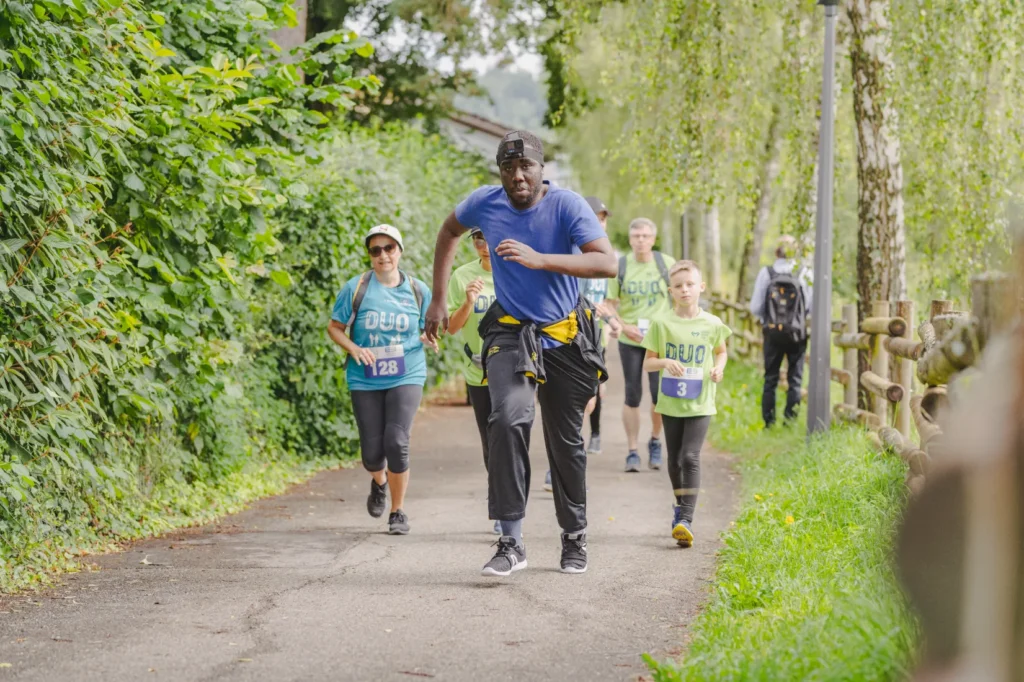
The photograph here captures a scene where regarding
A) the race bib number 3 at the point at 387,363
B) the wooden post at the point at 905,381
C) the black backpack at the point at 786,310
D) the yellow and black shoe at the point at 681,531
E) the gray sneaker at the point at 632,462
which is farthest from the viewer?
the black backpack at the point at 786,310

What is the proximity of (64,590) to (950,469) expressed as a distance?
16.3ft

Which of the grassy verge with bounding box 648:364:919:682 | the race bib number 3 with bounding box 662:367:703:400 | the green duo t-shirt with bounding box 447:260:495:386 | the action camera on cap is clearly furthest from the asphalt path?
the action camera on cap

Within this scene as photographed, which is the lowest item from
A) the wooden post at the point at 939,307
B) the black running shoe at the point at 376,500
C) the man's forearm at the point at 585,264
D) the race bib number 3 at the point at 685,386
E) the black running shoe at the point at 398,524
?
the black running shoe at the point at 398,524

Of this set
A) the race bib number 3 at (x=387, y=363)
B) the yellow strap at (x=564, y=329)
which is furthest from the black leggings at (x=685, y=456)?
the race bib number 3 at (x=387, y=363)

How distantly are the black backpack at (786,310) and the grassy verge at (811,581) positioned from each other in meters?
2.39

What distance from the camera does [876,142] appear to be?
1195cm

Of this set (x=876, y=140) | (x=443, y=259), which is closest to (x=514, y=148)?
(x=443, y=259)

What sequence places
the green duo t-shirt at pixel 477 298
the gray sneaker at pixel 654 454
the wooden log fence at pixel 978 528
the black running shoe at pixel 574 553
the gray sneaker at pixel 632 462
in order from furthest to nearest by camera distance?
1. the gray sneaker at pixel 654 454
2. the gray sneaker at pixel 632 462
3. the green duo t-shirt at pixel 477 298
4. the black running shoe at pixel 574 553
5. the wooden log fence at pixel 978 528

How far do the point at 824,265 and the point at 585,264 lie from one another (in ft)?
18.2

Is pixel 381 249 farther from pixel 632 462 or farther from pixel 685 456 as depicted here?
pixel 632 462

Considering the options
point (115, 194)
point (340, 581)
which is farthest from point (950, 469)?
point (115, 194)

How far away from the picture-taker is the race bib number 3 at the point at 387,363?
816 cm

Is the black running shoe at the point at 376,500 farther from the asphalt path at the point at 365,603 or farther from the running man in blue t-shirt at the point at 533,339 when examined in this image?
the running man in blue t-shirt at the point at 533,339

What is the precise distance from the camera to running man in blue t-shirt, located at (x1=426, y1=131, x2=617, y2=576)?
6.50 metres
